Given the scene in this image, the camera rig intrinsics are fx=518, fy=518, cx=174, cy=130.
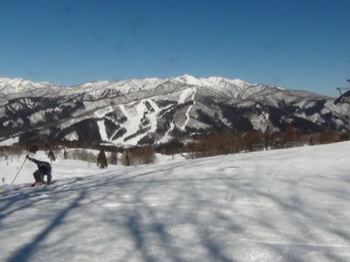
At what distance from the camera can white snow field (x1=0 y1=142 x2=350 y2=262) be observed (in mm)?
7422

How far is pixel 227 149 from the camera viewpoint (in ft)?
411

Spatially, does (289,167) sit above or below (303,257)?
above

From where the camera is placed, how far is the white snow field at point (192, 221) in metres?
7.42

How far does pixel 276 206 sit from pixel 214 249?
326 cm

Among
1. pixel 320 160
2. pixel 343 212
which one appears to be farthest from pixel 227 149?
pixel 343 212

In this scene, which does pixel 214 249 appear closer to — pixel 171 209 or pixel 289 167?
Result: pixel 171 209

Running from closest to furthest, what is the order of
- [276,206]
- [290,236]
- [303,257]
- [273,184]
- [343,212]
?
[303,257], [290,236], [343,212], [276,206], [273,184]

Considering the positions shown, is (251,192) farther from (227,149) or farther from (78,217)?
(227,149)

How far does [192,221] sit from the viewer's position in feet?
30.3

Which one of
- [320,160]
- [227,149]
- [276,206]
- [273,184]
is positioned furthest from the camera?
[227,149]

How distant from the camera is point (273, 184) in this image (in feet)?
42.8

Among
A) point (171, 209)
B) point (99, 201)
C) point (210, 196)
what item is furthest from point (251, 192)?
point (99, 201)

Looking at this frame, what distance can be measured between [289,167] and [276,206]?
231 inches

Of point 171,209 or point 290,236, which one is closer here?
point 290,236
